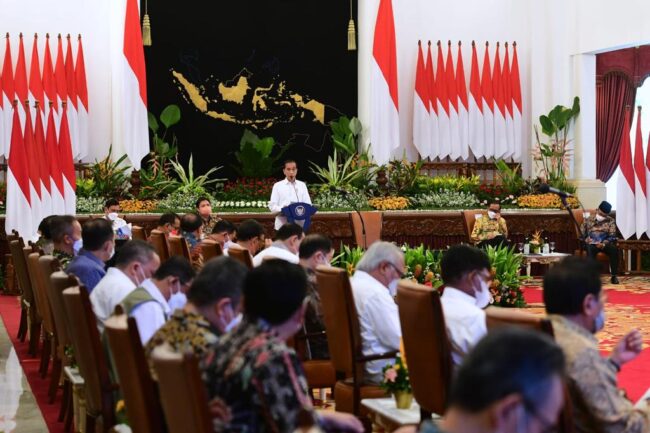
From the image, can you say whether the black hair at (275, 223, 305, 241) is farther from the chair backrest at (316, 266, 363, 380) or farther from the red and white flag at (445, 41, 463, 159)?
the red and white flag at (445, 41, 463, 159)

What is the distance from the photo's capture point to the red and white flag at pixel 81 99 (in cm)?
1620

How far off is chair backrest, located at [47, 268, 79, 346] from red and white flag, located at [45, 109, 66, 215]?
5.79m

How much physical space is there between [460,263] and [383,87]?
12823mm

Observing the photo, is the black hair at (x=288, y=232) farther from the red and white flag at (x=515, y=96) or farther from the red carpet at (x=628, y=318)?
the red and white flag at (x=515, y=96)

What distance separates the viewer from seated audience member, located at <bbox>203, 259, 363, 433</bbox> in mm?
2984

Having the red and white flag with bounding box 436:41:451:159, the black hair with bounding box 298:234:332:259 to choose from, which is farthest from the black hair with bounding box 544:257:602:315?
the red and white flag with bounding box 436:41:451:159

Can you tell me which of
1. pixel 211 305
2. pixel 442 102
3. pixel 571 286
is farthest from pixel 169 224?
pixel 442 102

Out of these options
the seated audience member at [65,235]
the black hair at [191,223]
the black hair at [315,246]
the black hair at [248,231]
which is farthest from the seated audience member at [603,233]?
the seated audience member at [65,235]

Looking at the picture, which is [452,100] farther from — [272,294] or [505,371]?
[505,371]

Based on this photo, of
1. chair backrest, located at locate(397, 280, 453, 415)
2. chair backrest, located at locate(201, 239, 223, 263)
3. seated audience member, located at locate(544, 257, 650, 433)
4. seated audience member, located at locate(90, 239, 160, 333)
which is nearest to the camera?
seated audience member, located at locate(544, 257, 650, 433)

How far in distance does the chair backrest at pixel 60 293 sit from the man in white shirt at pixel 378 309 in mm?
1438

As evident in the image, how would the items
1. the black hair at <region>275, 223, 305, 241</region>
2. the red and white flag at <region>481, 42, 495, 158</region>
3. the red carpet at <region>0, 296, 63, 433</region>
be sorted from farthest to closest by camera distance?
the red and white flag at <region>481, 42, 495, 158</region>
the black hair at <region>275, 223, 305, 241</region>
the red carpet at <region>0, 296, 63, 433</region>

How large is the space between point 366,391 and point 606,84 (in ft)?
52.7

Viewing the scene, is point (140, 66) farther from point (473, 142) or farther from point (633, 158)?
point (633, 158)
